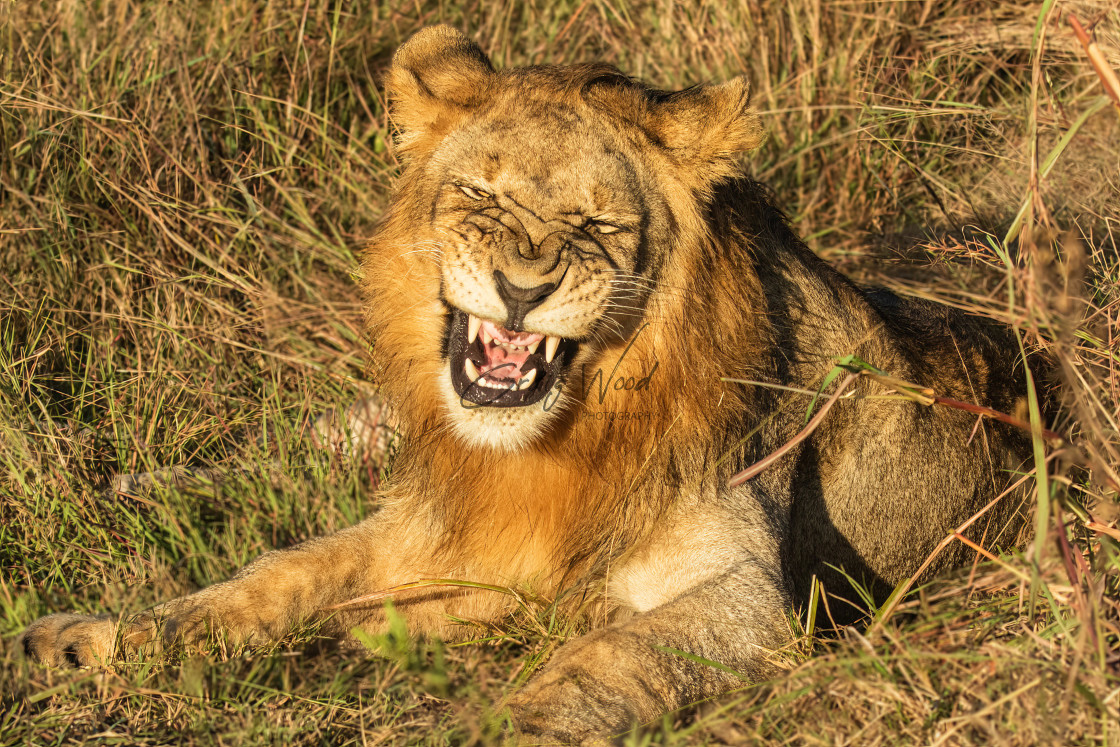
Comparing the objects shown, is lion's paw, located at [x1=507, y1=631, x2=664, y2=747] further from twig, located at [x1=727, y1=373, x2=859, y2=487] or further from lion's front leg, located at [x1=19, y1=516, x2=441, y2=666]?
lion's front leg, located at [x1=19, y1=516, x2=441, y2=666]

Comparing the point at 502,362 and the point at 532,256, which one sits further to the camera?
the point at 502,362

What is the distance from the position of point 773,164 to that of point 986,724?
4.00m

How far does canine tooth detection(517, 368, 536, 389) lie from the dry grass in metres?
0.75

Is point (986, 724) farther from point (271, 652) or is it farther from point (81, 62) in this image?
point (81, 62)

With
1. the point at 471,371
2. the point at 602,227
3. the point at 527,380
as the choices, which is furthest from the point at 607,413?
the point at 602,227

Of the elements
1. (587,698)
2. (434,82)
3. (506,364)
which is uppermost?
(434,82)

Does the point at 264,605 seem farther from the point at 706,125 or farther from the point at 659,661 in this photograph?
the point at 706,125

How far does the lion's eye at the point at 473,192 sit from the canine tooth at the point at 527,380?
50 cm

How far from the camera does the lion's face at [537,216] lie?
311 cm

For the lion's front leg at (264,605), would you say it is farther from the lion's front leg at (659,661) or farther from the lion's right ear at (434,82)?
the lion's right ear at (434,82)

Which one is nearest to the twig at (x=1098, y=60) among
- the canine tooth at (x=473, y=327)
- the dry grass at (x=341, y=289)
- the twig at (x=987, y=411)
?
the dry grass at (x=341, y=289)

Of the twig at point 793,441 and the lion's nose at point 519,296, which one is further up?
the lion's nose at point 519,296

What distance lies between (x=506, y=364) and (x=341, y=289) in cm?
231

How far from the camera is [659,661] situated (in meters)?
3.01
